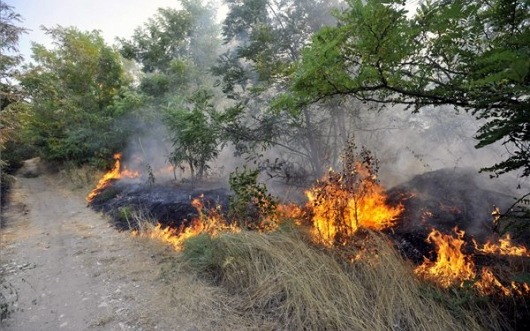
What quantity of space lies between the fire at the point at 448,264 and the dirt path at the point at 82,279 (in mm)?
3148

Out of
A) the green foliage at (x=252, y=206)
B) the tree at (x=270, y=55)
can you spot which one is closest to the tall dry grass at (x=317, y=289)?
the green foliage at (x=252, y=206)

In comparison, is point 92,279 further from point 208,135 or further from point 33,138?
point 33,138

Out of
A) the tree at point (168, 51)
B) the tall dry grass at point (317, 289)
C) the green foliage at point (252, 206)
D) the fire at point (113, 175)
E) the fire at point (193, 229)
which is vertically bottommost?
the tall dry grass at point (317, 289)

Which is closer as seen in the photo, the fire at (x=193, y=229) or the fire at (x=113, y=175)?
the fire at (x=193, y=229)

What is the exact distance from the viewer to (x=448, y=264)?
3.81m

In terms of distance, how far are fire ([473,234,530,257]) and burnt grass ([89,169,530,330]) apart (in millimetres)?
94

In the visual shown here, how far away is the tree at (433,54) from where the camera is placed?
1.88 meters

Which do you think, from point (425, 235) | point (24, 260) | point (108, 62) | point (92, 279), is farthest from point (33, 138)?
point (425, 235)

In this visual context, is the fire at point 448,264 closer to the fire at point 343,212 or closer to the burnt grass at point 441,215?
the burnt grass at point 441,215

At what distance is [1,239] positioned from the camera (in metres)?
7.60

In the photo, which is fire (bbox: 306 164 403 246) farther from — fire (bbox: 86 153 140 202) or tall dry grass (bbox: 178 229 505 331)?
fire (bbox: 86 153 140 202)

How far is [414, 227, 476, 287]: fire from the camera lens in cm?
355

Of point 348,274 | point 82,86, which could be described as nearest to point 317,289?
point 348,274

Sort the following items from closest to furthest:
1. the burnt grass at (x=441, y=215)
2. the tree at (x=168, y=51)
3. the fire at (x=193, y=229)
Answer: the burnt grass at (x=441, y=215) → the fire at (x=193, y=229) → the tree at (x=168, y=51)
